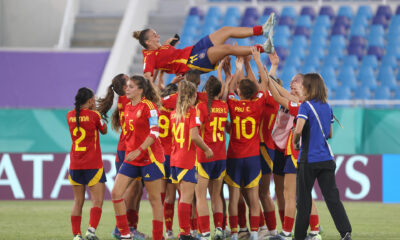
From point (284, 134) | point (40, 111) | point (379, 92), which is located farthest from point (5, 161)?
point (379, 92)

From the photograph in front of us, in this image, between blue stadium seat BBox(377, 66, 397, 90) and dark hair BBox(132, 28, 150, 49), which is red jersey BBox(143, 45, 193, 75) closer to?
dark hair BBox(132, 28, 150, 49)

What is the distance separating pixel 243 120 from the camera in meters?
9.48

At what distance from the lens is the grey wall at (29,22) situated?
2511 centimetres

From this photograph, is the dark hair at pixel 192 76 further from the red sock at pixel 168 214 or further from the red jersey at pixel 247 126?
the red sock at pixel 168 214

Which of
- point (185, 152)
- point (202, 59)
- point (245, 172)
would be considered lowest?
point (245, 172)

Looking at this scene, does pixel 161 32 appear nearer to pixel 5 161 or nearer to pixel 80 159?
pixel 5 161

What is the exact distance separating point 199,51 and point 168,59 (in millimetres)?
488

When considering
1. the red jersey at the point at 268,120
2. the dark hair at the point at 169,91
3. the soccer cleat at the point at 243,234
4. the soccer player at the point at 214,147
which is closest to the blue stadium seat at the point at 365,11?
the red jersey at the point at 268,120

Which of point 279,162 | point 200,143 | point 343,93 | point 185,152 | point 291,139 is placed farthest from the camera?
point 343,93

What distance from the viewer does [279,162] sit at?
9.79 metres

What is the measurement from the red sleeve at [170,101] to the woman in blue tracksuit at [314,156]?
6.66 feet

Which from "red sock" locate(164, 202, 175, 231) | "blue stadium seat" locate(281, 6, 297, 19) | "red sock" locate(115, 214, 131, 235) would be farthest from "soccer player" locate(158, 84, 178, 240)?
"blue stadium seat" locate(281, 6, 297, 19)

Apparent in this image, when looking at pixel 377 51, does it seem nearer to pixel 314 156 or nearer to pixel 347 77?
pixel 347 77

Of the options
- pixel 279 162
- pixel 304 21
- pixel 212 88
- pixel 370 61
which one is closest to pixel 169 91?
pixel 212 88
